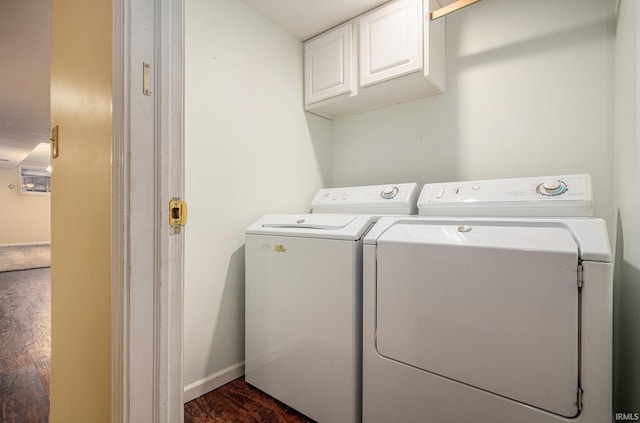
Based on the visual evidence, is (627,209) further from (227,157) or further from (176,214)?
(227,157)

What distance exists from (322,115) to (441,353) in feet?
6.12

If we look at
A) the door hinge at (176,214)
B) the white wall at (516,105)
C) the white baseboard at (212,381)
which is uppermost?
the white wall at (516,105)

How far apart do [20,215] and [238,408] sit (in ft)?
33.1

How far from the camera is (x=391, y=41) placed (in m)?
1.69

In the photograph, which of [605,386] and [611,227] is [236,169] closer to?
[605,386]

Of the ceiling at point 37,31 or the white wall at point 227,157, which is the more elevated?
the ceiling at point 37,31

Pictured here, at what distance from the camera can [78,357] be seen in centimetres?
97

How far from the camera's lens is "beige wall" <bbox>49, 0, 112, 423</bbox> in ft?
2.58

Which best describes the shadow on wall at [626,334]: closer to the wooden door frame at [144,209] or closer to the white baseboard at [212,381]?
the wooden door frame at [144,209]

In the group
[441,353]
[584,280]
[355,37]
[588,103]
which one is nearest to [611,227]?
[588,103]

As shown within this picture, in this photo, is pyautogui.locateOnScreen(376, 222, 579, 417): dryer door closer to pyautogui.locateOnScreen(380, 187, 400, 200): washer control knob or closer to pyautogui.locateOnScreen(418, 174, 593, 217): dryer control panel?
pyautogui.locateOnScreen(418, 174, 593, 217): dryer control panel

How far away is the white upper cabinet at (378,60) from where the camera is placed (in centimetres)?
161

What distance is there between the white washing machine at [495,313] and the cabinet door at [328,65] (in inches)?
44.6

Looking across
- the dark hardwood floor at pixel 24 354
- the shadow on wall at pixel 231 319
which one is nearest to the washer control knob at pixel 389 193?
the shadow on wall at pixel 231 319
